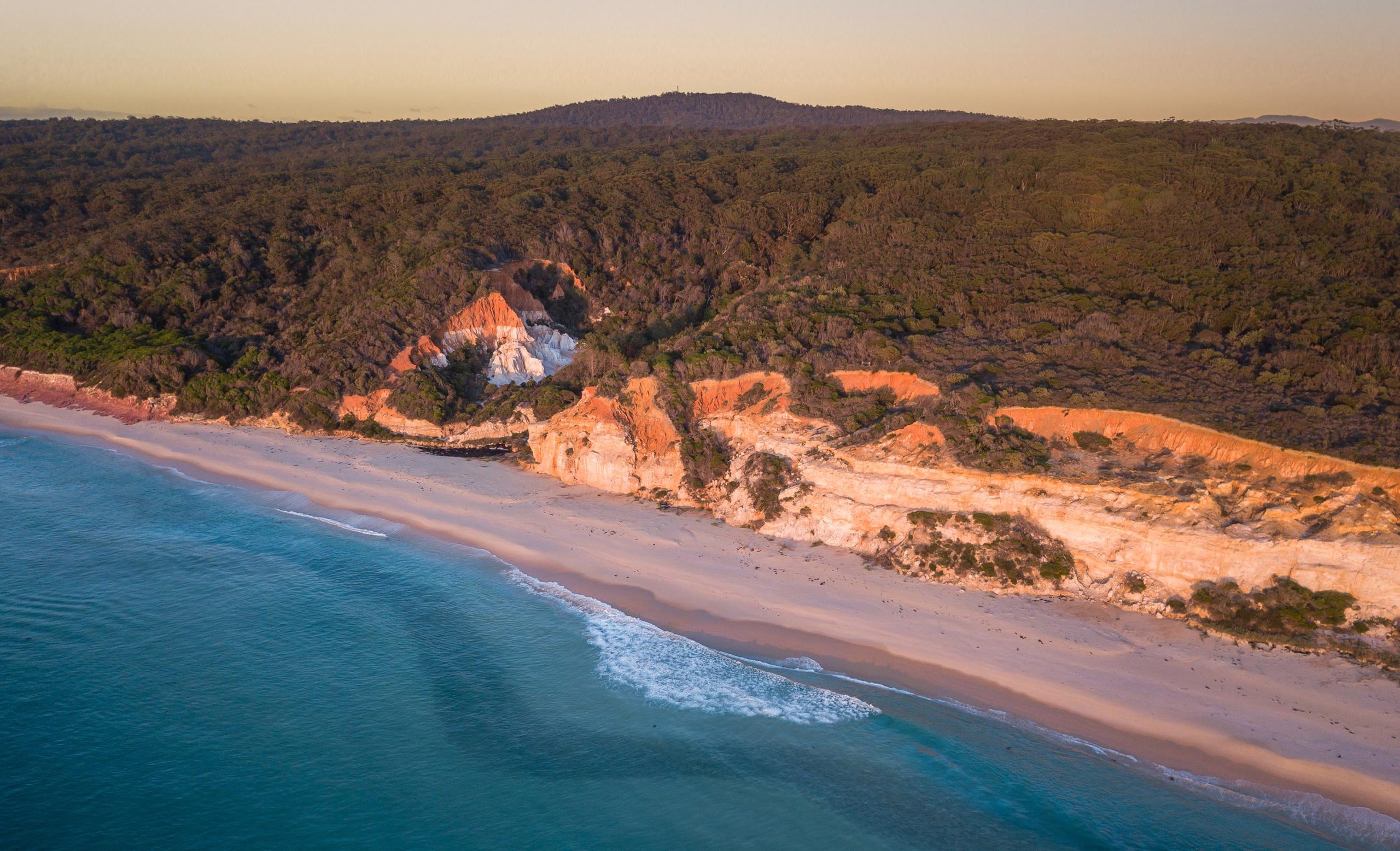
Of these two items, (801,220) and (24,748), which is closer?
(24,748)

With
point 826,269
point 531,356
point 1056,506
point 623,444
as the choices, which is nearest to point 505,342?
point 531,356

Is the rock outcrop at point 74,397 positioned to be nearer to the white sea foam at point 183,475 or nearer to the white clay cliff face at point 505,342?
the white sea foam at point 183,475

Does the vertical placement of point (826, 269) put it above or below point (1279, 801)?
above

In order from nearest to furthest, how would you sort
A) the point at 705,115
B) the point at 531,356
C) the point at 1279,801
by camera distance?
the point at 1279,801
the point at 531,356
the point at 705,115

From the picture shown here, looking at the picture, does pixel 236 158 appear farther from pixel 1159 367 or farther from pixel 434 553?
pixel 1159 367

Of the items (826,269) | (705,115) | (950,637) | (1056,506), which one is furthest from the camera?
(705,115)

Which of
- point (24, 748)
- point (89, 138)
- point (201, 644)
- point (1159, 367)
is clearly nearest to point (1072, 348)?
point (1159, 367)

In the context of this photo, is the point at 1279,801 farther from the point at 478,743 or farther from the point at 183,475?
the point at 183,475
